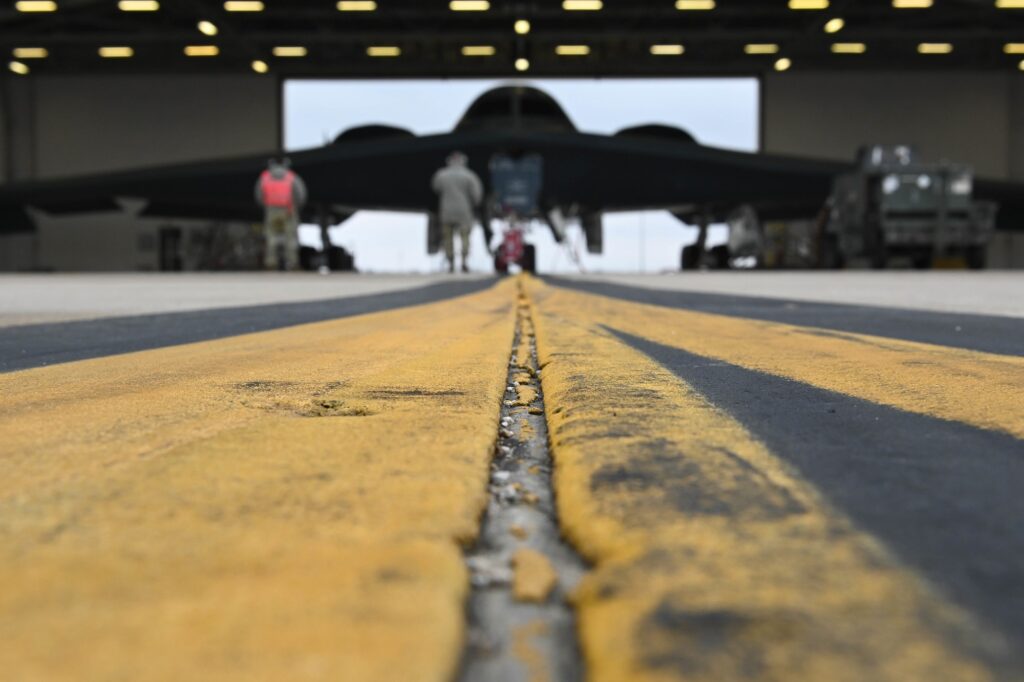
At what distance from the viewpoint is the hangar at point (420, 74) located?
25906 millimetres

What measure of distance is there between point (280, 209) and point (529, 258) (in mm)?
5594

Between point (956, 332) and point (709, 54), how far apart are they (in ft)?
94.7

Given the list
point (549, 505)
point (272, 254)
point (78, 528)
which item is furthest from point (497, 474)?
point (272, 254)

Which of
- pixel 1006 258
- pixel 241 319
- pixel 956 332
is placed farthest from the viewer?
pixel 1006 258

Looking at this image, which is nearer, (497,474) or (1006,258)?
(497,474)

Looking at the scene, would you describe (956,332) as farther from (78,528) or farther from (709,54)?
(709,54)

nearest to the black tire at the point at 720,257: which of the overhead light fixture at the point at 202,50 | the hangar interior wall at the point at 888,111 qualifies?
the hangar interior wall at the point at 888,111

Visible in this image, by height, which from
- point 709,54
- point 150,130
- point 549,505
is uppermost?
point 709,54

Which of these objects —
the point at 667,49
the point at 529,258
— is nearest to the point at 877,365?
the point at 529,258

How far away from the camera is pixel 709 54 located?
28781 mm

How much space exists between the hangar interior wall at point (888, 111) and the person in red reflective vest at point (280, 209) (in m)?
21.3

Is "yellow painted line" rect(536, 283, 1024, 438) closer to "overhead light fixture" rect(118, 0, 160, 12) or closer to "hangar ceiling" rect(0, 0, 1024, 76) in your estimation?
"hangar ceiling" rect(0, 0, 1024, 76)

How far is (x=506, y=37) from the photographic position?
1010 inches

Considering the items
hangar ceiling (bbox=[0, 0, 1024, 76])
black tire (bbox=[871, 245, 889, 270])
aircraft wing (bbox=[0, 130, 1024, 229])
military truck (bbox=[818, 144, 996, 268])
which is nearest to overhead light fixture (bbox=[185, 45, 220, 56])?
hangar ceiling (bbox=[0, 0, 1024, 76])
